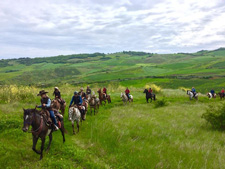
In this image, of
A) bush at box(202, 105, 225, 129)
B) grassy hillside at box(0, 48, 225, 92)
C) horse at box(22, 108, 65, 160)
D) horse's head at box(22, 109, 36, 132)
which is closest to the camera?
horse's head at box(22, 109, 36, 132)

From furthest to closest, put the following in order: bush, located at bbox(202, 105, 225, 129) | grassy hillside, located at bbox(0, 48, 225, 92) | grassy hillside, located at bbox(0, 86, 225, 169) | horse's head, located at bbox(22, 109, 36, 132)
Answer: grassy hillside, located at bbox(0, 48, 225, 92) → bush, located at bbox(202, 105, 225, 129) → grassy hillside, located at bbox(0, 86, 225, 169) → horse's head, located at bbox(22, 109, 36, 132)

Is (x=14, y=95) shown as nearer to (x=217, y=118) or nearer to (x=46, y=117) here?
(x=46, y=117)

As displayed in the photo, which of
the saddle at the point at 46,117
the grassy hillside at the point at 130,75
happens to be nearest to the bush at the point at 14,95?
the saddle at the point at 46,117

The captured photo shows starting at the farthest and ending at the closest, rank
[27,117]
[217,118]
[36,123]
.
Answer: [217,118]
[36,123]
[27,117]

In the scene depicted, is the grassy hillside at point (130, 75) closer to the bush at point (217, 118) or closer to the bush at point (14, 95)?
the bush at point (14, 95)

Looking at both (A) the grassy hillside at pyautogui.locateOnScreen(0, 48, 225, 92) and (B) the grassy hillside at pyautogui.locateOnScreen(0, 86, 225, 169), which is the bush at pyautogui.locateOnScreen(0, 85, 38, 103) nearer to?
(B) the grassy hillside at pyautogui.locateOnScreen(0, 86, 225, 169)

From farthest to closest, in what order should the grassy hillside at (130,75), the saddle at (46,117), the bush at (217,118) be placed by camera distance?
the grassy hillside at (130,75) < the bush at (217,118) < the saddle at (46,117)

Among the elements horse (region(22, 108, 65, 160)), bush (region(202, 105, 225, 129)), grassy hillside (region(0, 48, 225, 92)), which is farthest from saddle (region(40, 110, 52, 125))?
grassy hillside (region(0, 48, 225, 92))

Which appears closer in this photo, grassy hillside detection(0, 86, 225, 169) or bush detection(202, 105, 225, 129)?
grassy hillside detection(0, 86, 225, 169)

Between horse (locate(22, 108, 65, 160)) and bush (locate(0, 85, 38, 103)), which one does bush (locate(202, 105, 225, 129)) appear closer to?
horse (locate(22, 108, 65, 160))

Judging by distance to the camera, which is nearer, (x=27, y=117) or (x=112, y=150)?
(x=27, y=117)

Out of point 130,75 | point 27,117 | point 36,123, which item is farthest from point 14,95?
point 130,75

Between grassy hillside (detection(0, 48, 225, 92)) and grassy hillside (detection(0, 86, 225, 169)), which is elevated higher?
grassy hillside (detection(0, 48, 225, 92))

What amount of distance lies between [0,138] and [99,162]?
19.1 feet
